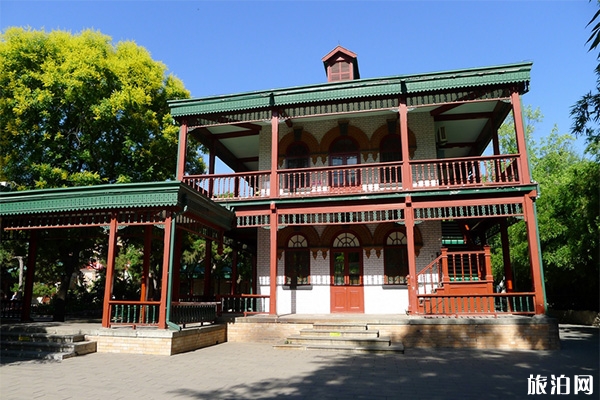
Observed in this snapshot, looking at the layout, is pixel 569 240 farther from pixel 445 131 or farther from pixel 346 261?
pixel 346 261

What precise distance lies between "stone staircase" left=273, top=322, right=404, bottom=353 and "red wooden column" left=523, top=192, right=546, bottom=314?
3773 mm

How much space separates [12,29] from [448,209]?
16.4 metres

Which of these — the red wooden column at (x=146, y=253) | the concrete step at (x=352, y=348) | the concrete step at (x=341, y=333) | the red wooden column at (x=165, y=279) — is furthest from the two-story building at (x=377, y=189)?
the red wooden column at (x=165, y=279)

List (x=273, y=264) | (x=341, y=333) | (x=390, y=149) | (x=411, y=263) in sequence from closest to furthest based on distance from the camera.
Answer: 1. (x=341, y=333)
2. (x=411, y=263)
3. (x=273, y=264)
4. (x=390, y=149)

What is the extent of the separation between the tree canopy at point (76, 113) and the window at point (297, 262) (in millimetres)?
6335

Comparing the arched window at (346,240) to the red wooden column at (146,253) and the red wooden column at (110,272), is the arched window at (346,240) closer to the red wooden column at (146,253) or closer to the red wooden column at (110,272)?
the red wooden column at (146,253)

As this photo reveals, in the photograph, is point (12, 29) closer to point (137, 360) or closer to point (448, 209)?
point (137, 360)

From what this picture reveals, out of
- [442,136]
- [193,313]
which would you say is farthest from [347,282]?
[442,136]

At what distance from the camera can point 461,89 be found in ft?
40.2

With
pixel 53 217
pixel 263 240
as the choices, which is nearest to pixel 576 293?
pixel 263 240

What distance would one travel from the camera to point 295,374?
288 inches

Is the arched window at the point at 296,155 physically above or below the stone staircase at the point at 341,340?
above

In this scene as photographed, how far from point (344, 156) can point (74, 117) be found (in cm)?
999

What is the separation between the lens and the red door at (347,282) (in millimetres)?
14203
